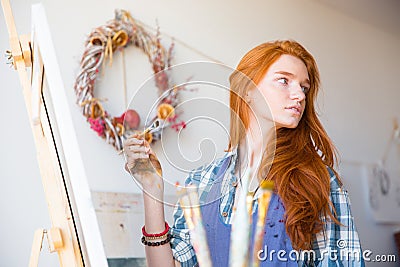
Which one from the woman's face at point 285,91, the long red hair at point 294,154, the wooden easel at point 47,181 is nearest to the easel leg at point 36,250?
the wooden easel at point 47,181

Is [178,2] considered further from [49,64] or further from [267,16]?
[49,64]

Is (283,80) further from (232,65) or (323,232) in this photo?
(232,65)

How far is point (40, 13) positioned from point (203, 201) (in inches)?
18.8

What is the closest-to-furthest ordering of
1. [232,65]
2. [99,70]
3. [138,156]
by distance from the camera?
[138,156]
[99,70]
[232,65]

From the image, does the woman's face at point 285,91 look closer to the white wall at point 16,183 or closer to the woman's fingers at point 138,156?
the woman's fingers at point 138,156

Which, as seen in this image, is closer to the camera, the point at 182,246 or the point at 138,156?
the point at 138,156

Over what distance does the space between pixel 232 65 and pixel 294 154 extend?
140 centimetres

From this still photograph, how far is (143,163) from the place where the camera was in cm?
129

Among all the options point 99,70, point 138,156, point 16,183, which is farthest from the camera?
point 99,70

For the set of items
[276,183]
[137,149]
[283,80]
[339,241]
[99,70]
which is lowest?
[339,241]

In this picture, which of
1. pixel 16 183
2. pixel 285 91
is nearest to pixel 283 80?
pixel 285 91

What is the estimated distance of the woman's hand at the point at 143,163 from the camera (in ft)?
4.23

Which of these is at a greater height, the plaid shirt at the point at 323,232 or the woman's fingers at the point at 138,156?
the woman's fingers at the point at 138,156

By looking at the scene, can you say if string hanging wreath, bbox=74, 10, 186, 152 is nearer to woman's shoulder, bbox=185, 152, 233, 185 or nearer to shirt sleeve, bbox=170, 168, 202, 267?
shirt sleeve, bbox=170, 168, 202, 267
